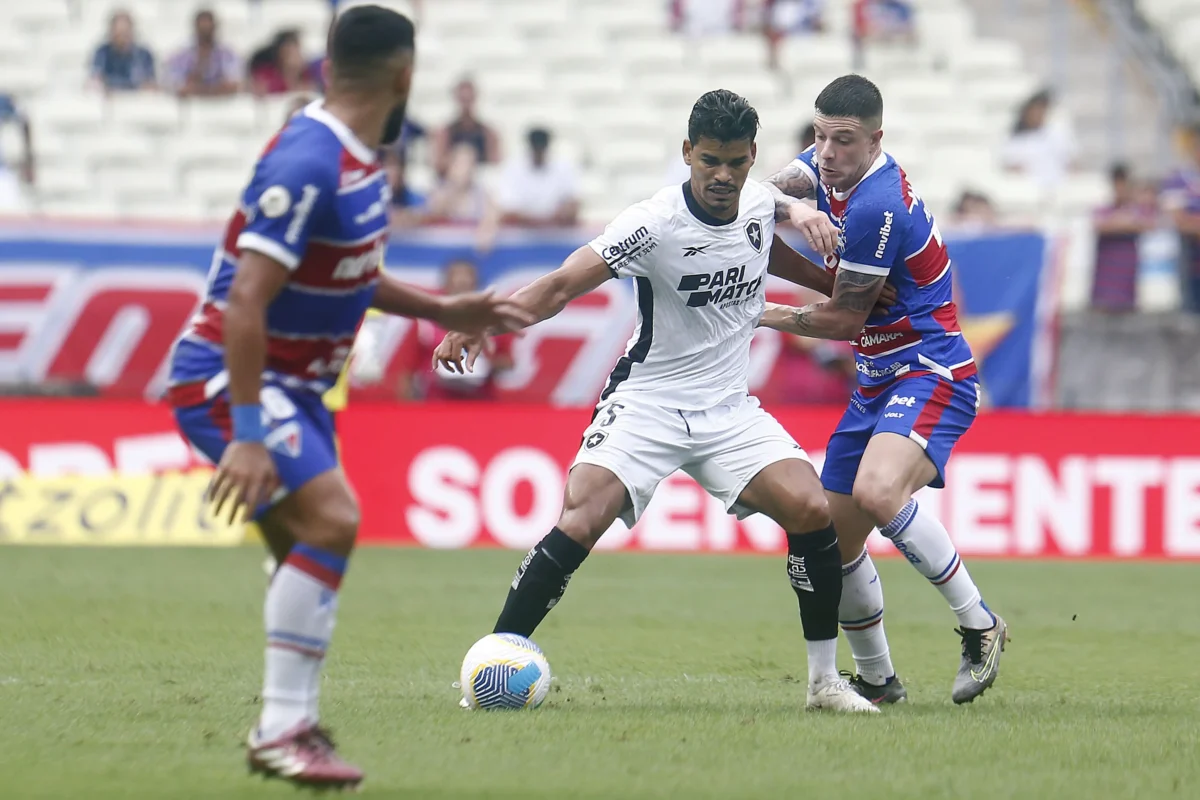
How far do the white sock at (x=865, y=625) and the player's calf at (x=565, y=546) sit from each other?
1070 mm

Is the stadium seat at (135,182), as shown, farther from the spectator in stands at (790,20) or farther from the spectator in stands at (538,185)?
the spectator in stands at (790,20)

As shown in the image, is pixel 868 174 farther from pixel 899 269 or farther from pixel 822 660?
pixel 822 660

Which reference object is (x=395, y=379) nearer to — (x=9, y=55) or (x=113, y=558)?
(x=113, y=558)

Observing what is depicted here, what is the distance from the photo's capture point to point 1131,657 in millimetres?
8742

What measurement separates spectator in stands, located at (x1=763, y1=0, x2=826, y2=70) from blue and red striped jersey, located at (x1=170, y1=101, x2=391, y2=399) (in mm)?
15500

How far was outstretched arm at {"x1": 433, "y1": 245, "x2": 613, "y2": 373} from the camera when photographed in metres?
6.39

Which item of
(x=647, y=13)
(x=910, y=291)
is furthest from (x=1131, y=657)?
(x=647, y=13)

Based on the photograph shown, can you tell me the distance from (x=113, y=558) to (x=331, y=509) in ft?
26.7

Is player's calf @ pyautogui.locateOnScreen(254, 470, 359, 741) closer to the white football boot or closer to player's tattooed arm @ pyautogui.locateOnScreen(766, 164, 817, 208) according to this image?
the white football boot

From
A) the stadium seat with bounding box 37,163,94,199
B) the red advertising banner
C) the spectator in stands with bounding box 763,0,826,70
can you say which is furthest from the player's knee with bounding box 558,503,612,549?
the spectator in stands with bounding box 763,0,826,70

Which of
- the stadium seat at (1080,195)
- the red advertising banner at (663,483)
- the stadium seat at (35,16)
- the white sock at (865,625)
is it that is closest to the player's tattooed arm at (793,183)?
the white sock at (865,625)

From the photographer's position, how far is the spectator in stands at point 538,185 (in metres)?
16.3

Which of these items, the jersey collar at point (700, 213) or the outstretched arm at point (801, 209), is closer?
the outstretched arm at point (801, 209)

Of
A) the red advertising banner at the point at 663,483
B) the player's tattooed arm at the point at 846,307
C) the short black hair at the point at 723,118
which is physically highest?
the short black hair at the point at 723,118
